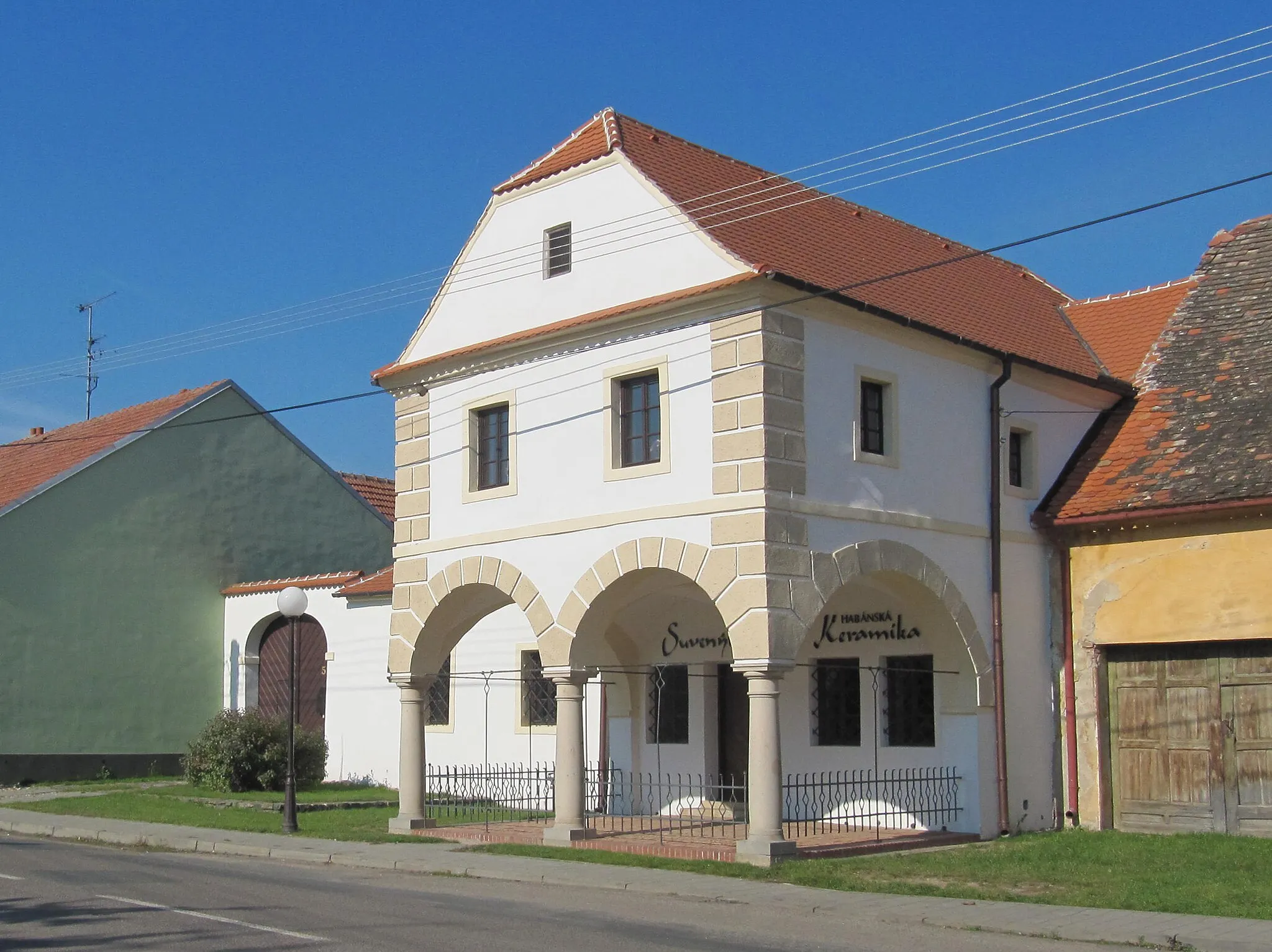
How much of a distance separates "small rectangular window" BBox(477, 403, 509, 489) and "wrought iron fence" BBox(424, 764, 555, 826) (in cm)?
413

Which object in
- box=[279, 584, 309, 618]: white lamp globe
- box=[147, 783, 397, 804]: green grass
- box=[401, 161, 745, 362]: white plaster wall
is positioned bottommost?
Result: box=[147, 783, 397, 804]: green grass

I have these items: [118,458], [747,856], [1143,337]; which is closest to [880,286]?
[1143,337]

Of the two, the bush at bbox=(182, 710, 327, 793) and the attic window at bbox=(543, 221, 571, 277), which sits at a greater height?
the attic window at bbox=(543, 221, 571, 277)

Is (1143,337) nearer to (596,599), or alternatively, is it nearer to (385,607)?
(596,599)

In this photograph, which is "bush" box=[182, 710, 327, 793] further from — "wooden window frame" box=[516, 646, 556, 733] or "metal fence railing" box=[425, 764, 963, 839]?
"wooden window frame" box=[516, 646, 556, 733]

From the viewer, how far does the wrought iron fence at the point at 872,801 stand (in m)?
19.1

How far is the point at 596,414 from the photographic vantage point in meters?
18.7

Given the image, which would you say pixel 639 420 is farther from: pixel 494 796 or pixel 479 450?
pixel 494 796

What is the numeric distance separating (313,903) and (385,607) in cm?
1518

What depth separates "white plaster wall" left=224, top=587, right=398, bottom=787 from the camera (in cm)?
2745

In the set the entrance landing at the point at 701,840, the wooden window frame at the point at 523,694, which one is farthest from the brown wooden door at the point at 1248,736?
the wooden window frame at the point at 523,694

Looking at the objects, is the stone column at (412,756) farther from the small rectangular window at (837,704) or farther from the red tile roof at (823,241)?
the red tile roof at (823,241)

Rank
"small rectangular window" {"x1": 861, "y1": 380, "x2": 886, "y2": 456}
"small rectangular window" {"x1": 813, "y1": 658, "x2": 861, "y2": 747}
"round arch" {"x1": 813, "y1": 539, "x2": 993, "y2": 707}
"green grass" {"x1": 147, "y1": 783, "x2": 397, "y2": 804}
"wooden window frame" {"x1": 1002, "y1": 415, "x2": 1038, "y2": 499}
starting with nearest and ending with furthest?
"round arch" {"x1": 813, "y1": 539, "x2": 993, "y2": 707} < "small rectangular window" {"x1": 861, "y1": 380, "x2": 886, "y2": 456} < "wooden window frame" {"x1": 1002, "y1": 415, "x2": 1038, "y2": 499} < "small rectangular window" {"x1": 813, "y1": 658, "x2": 861, "y2": 747} < "green grass" {"x1": 147, "y1": 783, "x2": 397, "y2": 804}

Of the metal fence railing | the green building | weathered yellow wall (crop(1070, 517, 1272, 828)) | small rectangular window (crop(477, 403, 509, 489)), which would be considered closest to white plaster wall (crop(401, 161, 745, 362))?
small rectangular window (crop(477, 403, 509, 489))
